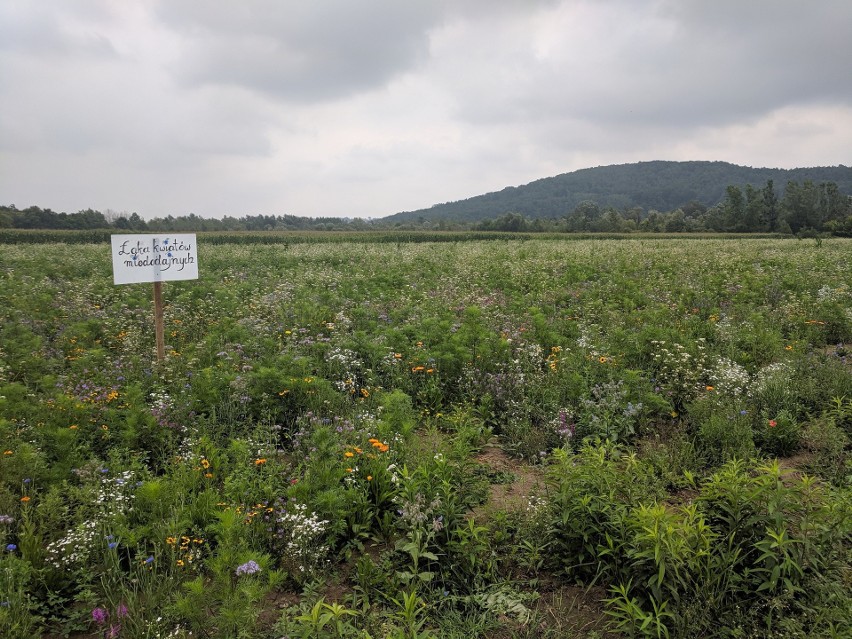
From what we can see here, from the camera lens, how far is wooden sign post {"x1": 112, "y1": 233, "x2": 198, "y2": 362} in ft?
21.1

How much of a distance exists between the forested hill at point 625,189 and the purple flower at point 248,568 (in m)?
139

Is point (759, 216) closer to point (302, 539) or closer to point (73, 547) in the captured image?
point (302, 539)

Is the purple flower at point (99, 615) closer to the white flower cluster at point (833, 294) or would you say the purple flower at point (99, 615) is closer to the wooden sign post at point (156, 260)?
the wooden sign post at point (156, 260)

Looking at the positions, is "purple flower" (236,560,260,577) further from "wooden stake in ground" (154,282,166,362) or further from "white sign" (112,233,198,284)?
"white sign" (112,233,198,284)

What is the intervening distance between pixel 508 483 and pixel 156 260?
219 inches

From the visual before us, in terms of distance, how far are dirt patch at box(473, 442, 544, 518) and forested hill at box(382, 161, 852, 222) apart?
13668 centimetres

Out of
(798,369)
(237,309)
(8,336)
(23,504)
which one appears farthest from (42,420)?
(798,369)

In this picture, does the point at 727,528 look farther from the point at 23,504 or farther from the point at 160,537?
the point at 23,504

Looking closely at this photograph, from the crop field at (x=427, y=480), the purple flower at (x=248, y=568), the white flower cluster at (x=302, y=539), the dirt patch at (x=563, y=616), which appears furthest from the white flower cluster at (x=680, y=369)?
the purple flower at (x=248, y=568)

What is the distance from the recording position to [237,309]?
9.98m

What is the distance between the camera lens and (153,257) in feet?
22.1

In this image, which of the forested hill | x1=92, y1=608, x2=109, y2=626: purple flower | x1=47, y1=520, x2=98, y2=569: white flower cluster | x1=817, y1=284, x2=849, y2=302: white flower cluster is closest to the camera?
x1=92, y1=608, x2=109, y2=626: purple flower

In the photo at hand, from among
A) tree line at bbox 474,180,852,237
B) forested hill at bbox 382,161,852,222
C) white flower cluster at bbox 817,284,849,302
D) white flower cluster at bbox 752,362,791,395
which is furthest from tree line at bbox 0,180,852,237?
white flower cluster at bbox 752,362,791,395

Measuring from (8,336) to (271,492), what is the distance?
656cm
